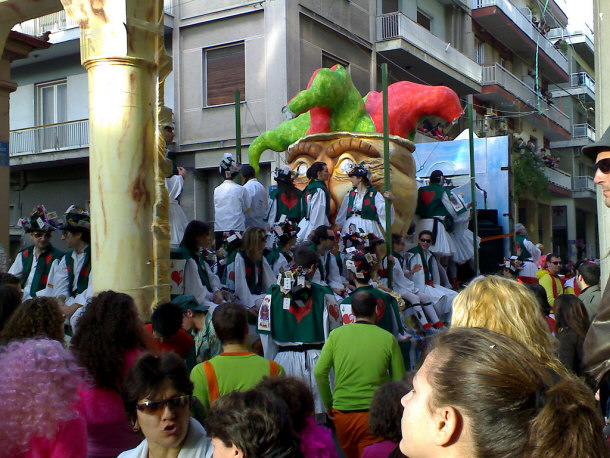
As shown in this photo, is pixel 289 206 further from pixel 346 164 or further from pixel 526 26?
pixel 526 26

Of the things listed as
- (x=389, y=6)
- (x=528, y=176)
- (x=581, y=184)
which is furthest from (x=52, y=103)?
(x=581, y=184)

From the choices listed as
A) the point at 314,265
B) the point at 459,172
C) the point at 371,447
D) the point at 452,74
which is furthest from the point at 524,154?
the point at 371,447

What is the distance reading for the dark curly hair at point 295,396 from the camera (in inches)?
122

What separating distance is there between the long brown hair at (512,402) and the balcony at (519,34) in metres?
27.2

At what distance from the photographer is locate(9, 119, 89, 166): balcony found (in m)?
21.2

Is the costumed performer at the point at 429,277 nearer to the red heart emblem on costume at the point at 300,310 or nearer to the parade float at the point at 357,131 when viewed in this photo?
the parade float at the point at 357,131

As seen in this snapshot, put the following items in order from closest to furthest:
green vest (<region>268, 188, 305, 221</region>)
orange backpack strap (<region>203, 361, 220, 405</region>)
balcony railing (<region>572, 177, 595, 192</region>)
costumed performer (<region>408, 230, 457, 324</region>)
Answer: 1. orange backpack strap (<region>203, 361, 220, 405</region>)
2. green vest (<region>268, 188, 305, 221</region>)
3. costumed performer (<region>408, 230, 457, 324</region>)
4. balcony railing (<region>572, 177, 595, 192</region>)

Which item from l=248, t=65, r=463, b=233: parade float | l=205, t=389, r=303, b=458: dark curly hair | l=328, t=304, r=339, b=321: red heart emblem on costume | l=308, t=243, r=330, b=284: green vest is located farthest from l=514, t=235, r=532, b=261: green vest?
l=205, t=389, r=303, b=458: dark curly hair

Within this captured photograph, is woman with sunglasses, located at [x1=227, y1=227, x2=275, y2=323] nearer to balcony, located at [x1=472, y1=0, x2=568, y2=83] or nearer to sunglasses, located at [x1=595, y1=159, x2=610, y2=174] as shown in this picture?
sunglasses, located at [x1=595, y1=159, x2=610, y2=174]

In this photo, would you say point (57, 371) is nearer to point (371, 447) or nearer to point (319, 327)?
point (371, 447)

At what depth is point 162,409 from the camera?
117 inches

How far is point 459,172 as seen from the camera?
13906 millimetres

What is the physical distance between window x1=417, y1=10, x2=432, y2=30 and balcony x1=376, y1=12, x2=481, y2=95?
3.25 feet

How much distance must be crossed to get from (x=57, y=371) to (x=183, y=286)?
420 centimetres
